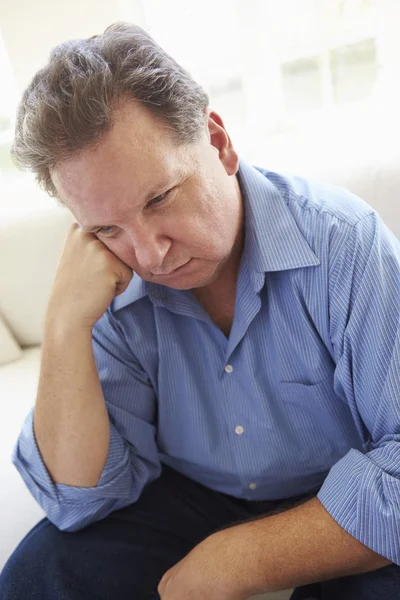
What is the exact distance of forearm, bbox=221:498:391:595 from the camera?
3.11ft

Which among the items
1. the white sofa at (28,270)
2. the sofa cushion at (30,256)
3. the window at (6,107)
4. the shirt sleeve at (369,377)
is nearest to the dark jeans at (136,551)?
the shirt sleeve at (369,377)

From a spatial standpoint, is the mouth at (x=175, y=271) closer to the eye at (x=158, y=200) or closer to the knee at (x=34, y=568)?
the eye at (x=158, y=200)

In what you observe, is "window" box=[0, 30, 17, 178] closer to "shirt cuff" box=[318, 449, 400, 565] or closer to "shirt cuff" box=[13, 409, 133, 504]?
"shirt cuff" box=[13, 409, 133, 504]

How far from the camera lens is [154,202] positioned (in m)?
1.00

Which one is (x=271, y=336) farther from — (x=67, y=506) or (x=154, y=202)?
(x=67, y=506)

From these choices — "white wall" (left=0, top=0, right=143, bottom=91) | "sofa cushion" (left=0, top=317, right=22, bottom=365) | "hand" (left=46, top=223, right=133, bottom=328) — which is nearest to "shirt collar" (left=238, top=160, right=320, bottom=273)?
"hand" (left=46, top=223, right=133, bottom=328)

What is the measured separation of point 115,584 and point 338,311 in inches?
23.7

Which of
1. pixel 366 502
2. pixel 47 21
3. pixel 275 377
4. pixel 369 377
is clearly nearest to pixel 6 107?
pixel 47 21

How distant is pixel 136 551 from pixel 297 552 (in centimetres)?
35

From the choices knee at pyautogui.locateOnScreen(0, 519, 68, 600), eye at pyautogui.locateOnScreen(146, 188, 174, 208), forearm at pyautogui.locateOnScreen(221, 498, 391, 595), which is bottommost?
knee at pyautogui.locateOnScreen(0, 519, 68, 600)

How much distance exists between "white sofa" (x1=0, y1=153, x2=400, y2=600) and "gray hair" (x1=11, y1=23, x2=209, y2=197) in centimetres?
71

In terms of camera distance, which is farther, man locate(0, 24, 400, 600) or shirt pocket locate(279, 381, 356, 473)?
shirt pocket locate(279, 381, 356, 473)

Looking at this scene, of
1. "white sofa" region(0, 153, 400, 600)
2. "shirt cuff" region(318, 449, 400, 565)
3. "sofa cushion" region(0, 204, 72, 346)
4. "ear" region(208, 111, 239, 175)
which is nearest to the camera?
"shirt cuff" region(318, 449, 400, 565)

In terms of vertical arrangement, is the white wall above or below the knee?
above
